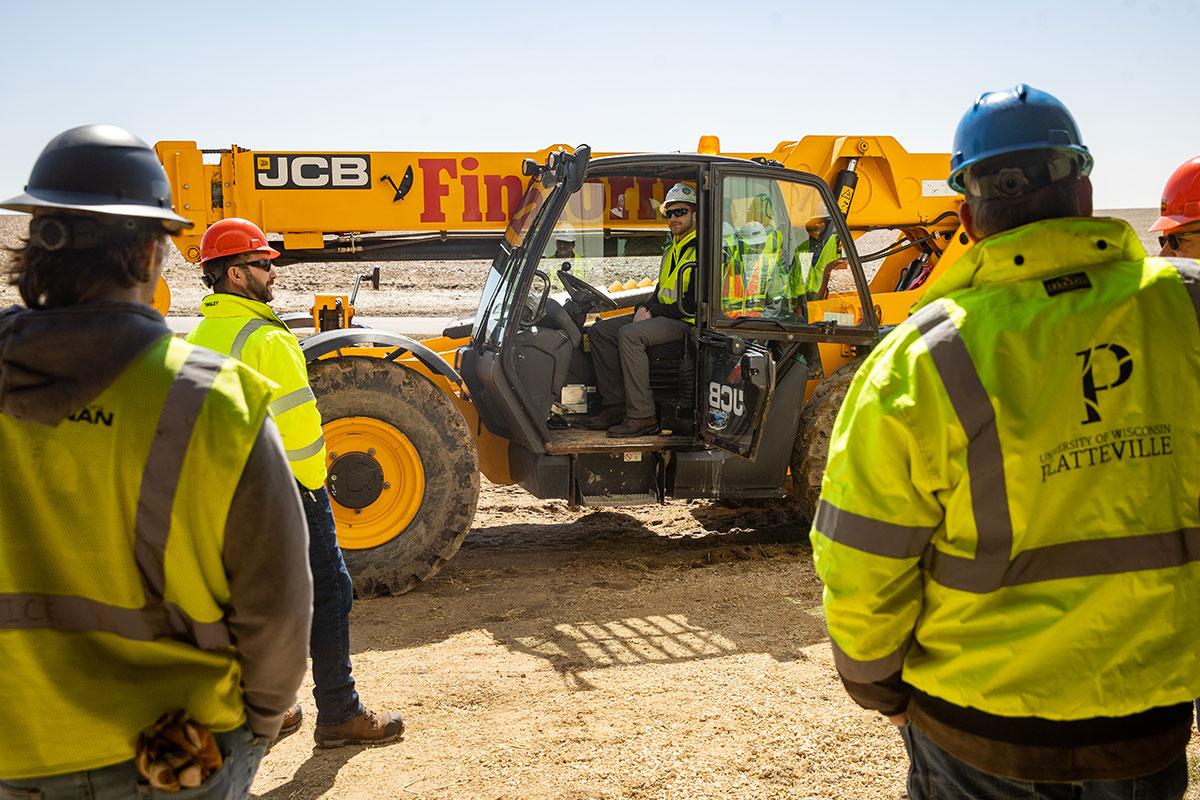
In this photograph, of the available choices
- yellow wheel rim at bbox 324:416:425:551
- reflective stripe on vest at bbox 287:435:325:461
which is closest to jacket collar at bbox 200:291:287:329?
reflective stripe on vest at bbox 287:435:325:461

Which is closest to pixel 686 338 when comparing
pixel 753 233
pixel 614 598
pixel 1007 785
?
pixel 753 233

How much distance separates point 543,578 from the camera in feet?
23.2

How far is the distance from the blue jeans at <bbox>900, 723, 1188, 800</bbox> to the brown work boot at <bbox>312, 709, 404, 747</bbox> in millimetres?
2877

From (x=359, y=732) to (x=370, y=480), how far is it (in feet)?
7.55

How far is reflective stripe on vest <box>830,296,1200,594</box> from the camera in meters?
2.05

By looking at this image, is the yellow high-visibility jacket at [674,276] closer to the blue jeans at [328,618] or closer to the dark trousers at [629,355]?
the dark trousers at [629,355]

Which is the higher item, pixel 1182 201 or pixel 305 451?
pixel 1182 201

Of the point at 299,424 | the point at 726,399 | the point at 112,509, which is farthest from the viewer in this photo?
the point at 726,399

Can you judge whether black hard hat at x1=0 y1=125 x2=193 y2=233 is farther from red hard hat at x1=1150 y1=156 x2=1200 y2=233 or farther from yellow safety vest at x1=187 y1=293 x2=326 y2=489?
red hard hat at x1=1150 y1=156 x2=1200 y2=233

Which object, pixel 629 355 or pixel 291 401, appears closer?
pixel 291 401

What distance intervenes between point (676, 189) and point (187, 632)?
5.37 metres

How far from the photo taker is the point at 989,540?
2072 mm

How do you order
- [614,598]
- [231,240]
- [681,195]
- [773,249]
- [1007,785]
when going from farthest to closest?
[773,249] → [681,195] → [614,598] → [231,240] → [1007,785]

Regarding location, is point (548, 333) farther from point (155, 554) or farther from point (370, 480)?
point (155, 554)
